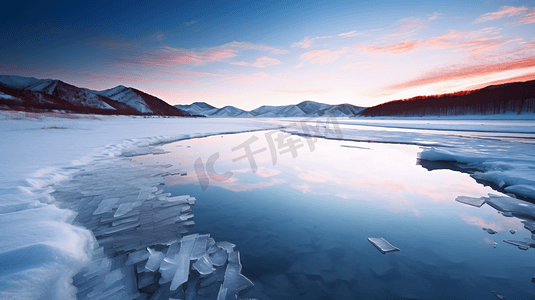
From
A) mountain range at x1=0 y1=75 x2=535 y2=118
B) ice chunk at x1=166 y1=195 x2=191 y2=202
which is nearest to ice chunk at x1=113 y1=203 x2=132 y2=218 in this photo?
ice chunk at x1=166 y1=195 x2=191 y2=202

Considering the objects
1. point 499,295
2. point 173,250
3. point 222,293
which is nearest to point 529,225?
point 499,295

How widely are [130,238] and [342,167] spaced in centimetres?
577

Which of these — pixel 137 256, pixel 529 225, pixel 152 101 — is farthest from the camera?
pixel 152 101

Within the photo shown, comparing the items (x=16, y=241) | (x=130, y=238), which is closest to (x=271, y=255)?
(x=130, y=238)

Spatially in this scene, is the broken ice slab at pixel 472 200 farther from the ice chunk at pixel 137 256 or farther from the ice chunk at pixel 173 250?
the ice chunk at pixel 137 256

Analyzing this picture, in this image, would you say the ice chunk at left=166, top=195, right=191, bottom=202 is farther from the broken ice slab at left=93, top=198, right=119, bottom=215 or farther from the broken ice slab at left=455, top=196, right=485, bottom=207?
the broken ice slab at left=455, top=196, right=485, bottom=207

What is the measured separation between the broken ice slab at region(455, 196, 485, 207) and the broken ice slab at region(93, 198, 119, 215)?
6264 millimetres

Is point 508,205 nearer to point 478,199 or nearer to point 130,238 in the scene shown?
point 478,199

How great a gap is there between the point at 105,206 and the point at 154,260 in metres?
1.88

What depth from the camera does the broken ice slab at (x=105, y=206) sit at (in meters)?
3.20

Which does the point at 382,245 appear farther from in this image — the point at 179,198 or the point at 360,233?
the point at 179,198

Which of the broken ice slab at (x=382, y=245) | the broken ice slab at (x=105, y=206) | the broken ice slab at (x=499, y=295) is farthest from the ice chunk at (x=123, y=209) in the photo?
the broken ice slab at (x=499, y=295)

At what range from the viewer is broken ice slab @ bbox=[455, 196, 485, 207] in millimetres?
3770

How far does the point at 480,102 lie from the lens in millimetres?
52625
